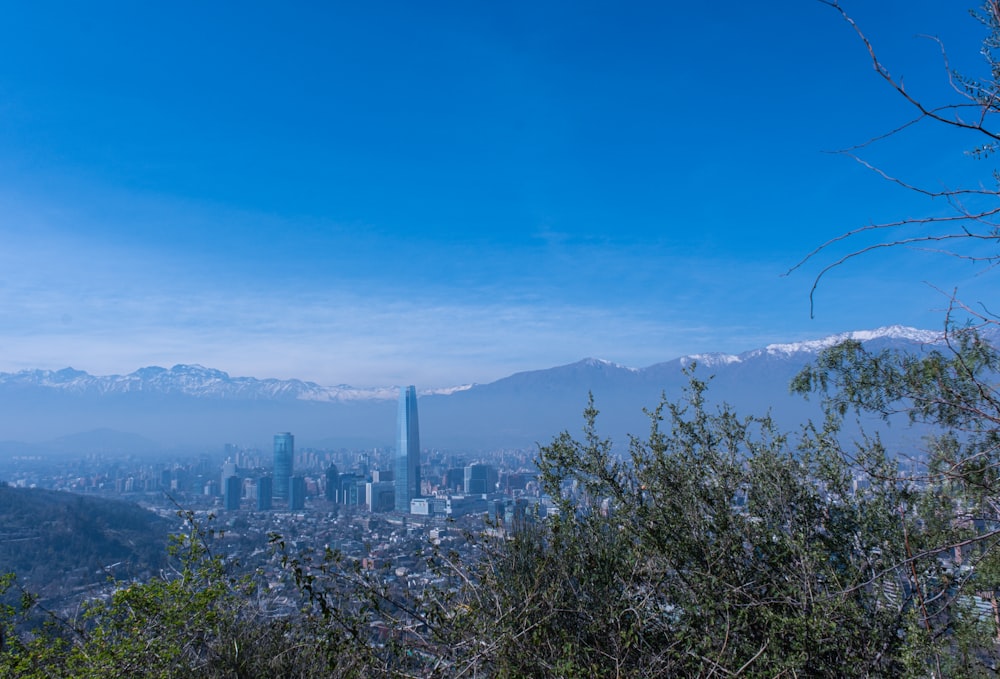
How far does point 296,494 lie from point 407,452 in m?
19.1

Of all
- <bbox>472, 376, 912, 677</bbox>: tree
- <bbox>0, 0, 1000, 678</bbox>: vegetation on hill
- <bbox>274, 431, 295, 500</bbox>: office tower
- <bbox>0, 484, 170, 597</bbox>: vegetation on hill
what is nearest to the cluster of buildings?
<bbox>274, 431, 295, 500</bbox>: office tower

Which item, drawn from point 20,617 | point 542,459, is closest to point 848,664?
point 542,459

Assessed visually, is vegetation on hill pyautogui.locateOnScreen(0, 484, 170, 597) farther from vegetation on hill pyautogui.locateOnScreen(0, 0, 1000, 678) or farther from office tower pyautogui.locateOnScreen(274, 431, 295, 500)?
office tower pyautogui.locateOnScreen(274, 431, 295, 500)

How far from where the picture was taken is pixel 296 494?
147 feet

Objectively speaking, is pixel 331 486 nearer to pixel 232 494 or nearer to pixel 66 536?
pixel 232 494

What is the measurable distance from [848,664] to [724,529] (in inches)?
42.4

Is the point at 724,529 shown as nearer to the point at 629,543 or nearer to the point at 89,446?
the point at 629,543

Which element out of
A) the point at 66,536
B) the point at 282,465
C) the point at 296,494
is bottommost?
the point at 296,494

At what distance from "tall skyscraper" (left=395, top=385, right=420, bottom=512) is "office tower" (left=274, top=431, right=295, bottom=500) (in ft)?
34.4

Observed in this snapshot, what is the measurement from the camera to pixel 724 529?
166 inches

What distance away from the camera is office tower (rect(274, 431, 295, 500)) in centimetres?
5041

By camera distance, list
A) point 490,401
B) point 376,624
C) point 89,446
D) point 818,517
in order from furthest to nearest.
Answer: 1. point 89,446
2. point 490,401
3. point 818,517
4. point 376,624

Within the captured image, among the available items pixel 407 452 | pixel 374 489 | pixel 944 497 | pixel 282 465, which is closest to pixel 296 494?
pixel 374 489

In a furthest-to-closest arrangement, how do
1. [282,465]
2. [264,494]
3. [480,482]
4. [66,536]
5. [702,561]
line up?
1. [282,465]
2. [264,494]
3. [480,482]
4. [66,536]
5. [702,561]
